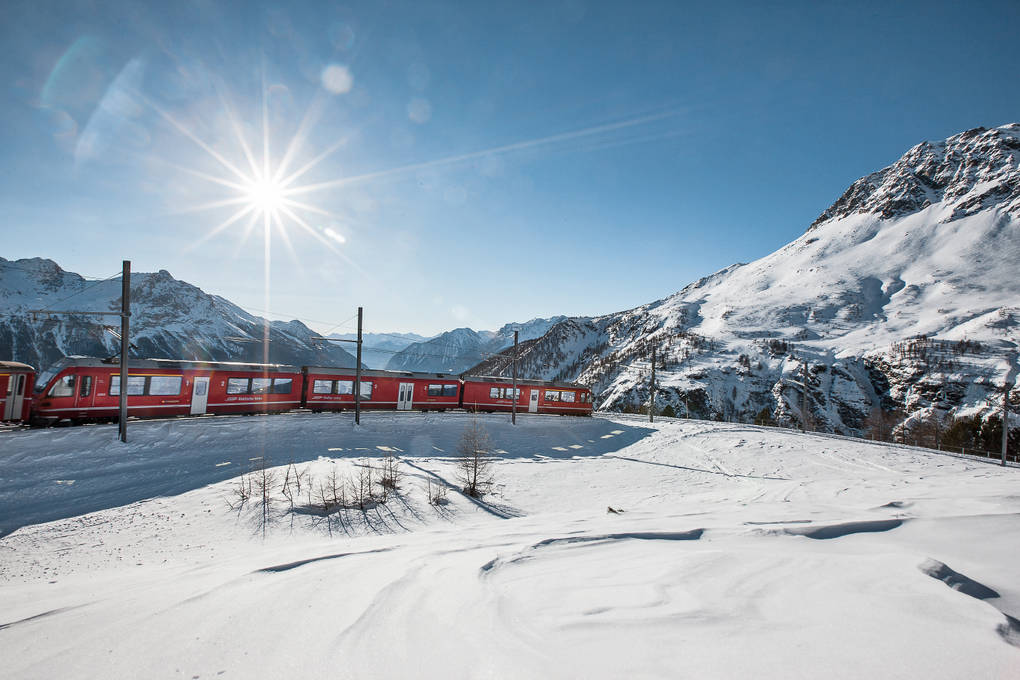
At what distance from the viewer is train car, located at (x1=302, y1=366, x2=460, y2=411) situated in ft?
85.3

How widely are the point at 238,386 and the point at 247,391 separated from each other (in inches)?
21.7

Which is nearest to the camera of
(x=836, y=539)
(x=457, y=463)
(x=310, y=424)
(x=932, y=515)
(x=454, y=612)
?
(x=454, y=612)

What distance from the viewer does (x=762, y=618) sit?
2566mm

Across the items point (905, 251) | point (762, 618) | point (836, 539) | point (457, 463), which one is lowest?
point (457, 463)

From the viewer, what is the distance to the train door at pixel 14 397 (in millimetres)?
17078

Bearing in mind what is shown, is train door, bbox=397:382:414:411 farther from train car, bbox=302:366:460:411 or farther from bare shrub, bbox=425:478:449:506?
bare shrub, bbox=425:478:449:506

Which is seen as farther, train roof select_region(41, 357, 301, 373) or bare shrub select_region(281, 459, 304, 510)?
train roof select_region(41, 357, 301, 373)

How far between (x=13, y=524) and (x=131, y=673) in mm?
10797

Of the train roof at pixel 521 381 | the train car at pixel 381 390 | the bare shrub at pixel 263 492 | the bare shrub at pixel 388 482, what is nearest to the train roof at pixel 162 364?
the train car at pixel 381 390

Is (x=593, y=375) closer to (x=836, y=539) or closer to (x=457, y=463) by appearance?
(x=457, y=463)

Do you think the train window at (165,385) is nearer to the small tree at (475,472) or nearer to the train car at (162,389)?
the train car at (162,389)

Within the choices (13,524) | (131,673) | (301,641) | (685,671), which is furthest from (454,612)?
(13,524)

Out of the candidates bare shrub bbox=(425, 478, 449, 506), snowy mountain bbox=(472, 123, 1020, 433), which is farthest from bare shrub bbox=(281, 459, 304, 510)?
snowy mountain bbox=(472, 123, 1020, 433)

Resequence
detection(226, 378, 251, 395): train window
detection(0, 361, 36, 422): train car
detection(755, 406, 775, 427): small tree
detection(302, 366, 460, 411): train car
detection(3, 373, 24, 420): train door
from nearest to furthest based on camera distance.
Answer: detection(0, 361, 36, 422): train car
detection(3, 373, 24, 420): train door
detection(226, 378, 251, 395): train window
detection(302, 366, 460, 411): train car
detection(755, 406, 775, 427): small tree
